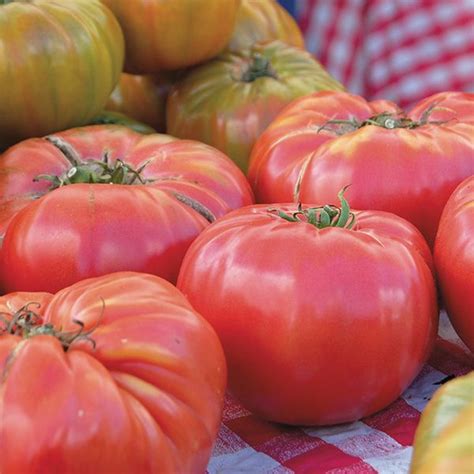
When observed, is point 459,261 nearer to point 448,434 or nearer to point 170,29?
point 448,434

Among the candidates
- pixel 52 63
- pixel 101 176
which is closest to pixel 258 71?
pixel 52 63

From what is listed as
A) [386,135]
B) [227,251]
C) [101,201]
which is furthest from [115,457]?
[386,135]

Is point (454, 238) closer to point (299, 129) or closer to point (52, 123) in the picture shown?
point (299, 129)

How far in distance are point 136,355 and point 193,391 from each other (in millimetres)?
51

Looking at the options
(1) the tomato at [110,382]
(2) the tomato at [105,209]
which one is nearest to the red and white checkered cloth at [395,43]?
(2) the tomato at [105,209]

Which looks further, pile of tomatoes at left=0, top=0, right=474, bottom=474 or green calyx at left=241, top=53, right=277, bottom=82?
green calyx at left=241, top=53, right=277, bottom=82

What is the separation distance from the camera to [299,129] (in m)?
A: 1.20

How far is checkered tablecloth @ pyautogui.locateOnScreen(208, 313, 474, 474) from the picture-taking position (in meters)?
0.81

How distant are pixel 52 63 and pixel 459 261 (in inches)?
24.8

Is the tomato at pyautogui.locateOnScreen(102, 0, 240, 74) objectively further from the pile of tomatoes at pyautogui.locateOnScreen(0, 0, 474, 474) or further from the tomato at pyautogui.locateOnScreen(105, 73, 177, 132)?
the tomato at pyautogui.locateOnScreen(105, 73, 177, 132)

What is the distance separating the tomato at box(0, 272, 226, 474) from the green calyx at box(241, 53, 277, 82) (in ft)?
2.65

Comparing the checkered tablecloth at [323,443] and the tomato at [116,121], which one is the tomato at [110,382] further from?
the tomato at [116,121]

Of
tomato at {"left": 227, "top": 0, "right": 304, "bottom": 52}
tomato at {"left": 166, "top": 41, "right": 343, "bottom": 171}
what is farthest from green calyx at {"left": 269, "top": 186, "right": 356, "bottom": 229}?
tomato at {"left": 227, "top": 0, "right": 304, "bottom": 52}

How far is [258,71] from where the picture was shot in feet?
4.97
